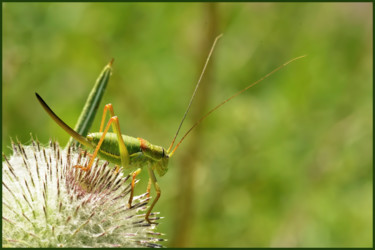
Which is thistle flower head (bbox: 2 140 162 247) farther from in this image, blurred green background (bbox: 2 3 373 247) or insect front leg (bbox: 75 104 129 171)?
blurred green background (bbox: 2 3 373 247)

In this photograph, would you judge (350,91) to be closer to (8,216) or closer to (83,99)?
(83,99)

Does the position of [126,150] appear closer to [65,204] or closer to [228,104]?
[65,204]

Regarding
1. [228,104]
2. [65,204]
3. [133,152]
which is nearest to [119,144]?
[133,152]

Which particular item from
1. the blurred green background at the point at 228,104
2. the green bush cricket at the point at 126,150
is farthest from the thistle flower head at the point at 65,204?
the blurred green background at the point at 228,104

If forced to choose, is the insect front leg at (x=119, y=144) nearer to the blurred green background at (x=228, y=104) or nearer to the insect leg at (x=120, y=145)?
the insect leg at (x=120, y=145)

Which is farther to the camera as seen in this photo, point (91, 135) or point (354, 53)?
point (354, 53)

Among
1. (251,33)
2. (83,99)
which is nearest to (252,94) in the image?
(251,33)

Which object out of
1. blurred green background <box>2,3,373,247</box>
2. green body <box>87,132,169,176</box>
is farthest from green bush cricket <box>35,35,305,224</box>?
blurred green background <box>2,3,373,247</box>
